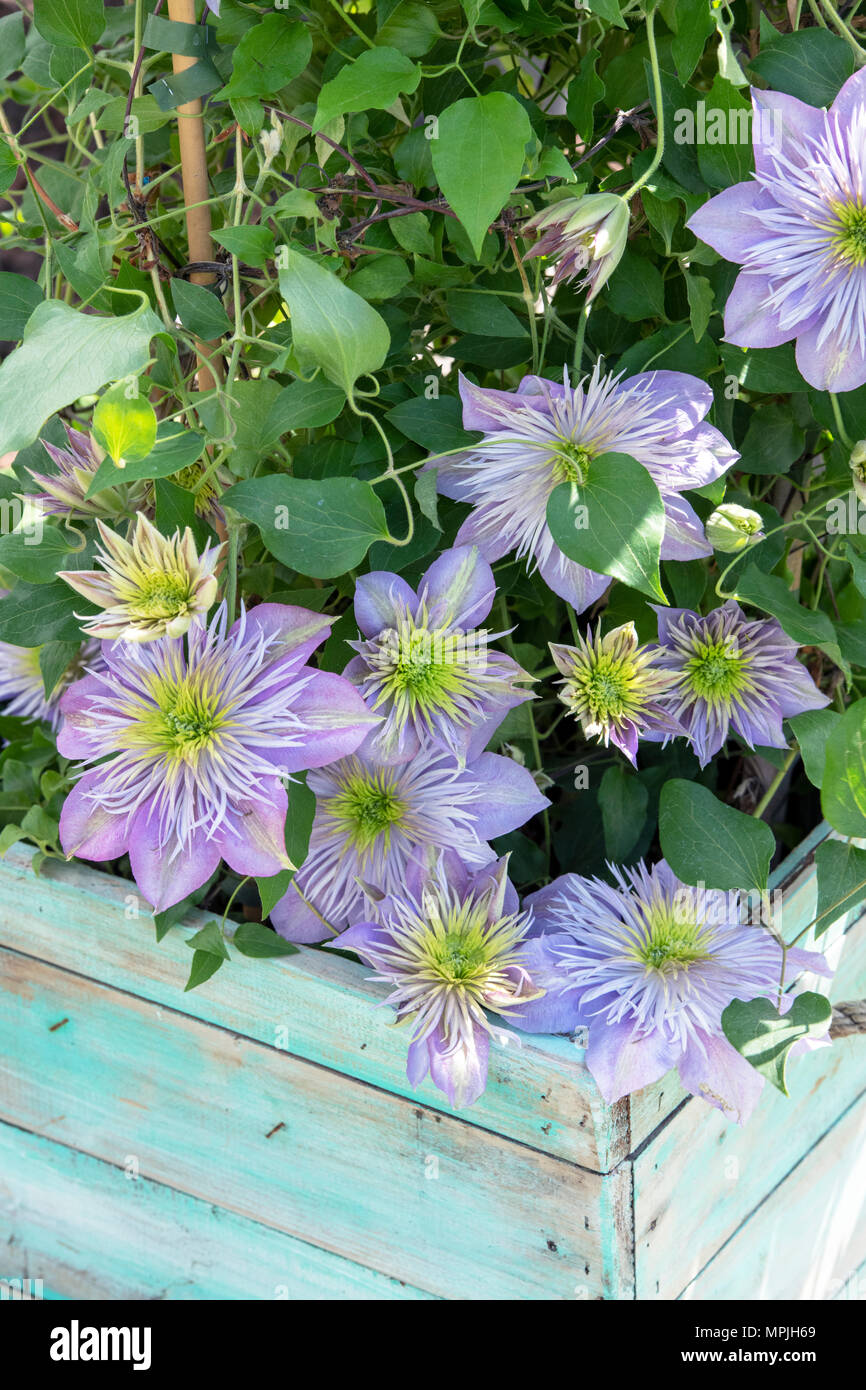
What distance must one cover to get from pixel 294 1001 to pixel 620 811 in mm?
154

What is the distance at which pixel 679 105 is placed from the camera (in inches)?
17.2

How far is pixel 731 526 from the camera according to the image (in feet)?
1.43

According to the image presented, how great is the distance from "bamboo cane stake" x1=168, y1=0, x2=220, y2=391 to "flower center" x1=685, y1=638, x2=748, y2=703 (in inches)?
8.3

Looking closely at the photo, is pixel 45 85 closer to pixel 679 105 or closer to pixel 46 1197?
pixel 679 105

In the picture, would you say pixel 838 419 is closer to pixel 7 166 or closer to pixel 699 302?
pixel 699 302

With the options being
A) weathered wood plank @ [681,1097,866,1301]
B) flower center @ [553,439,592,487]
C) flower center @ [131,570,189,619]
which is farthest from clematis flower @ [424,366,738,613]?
weathered wood plank @ [681,1097,866,1301]

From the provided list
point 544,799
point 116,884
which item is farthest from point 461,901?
point 116,884

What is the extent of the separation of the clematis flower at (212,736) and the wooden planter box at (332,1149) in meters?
0.10

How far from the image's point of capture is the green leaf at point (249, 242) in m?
0.43

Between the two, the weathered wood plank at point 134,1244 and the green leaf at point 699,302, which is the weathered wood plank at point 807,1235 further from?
the green leaf at point 699,302

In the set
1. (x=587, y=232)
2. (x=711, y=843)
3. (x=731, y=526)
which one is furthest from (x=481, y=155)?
(x=711, y=843)

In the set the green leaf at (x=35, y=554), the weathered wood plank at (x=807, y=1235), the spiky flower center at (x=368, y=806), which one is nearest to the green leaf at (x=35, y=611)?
the green leaf at (x=35, y=554)

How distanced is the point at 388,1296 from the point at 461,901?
7.8 inches

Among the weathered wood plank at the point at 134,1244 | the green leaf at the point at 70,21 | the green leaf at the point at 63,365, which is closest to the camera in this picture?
the green leaf at the point at 63,365
